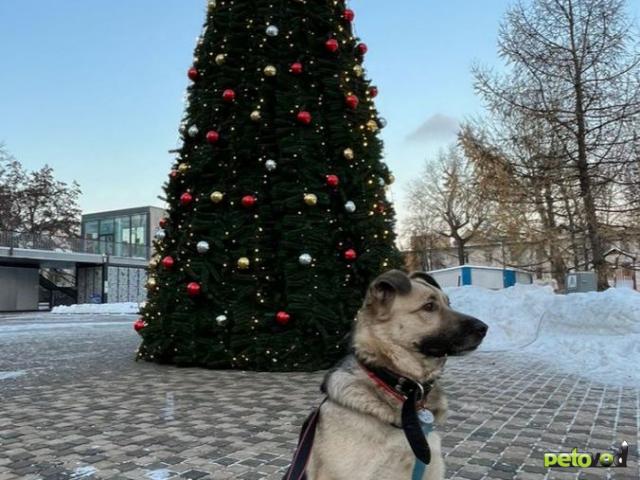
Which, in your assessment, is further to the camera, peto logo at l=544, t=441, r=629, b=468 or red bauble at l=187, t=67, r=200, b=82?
red bauble at l=187, t=67, r=200, b=82

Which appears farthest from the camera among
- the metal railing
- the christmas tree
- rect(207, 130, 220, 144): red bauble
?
the metal railing

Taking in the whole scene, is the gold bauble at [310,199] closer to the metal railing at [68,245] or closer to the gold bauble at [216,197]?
the gold bauble at [216,197]

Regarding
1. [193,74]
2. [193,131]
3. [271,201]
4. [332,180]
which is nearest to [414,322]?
[332,180]

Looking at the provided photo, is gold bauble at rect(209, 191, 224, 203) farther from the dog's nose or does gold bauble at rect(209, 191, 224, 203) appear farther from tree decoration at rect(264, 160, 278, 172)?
the dog's nose

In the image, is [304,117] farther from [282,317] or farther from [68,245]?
[68,245]

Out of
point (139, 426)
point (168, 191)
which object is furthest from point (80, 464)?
point (168, 191)

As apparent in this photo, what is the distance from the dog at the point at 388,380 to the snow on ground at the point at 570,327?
6.12m

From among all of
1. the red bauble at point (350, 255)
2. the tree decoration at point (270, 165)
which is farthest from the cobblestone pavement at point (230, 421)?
the tree decoration at point (270, 165)

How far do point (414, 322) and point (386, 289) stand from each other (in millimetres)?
229

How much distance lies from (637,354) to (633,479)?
6.71m

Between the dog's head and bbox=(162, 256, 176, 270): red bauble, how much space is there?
6.49 m

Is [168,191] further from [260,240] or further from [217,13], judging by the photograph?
[217,13]

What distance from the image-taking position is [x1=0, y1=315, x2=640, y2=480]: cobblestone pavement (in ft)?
12.9

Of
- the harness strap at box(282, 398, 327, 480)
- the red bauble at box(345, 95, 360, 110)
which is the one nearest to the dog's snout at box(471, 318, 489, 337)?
the harness strap at box(282, 398, 327, 480)
